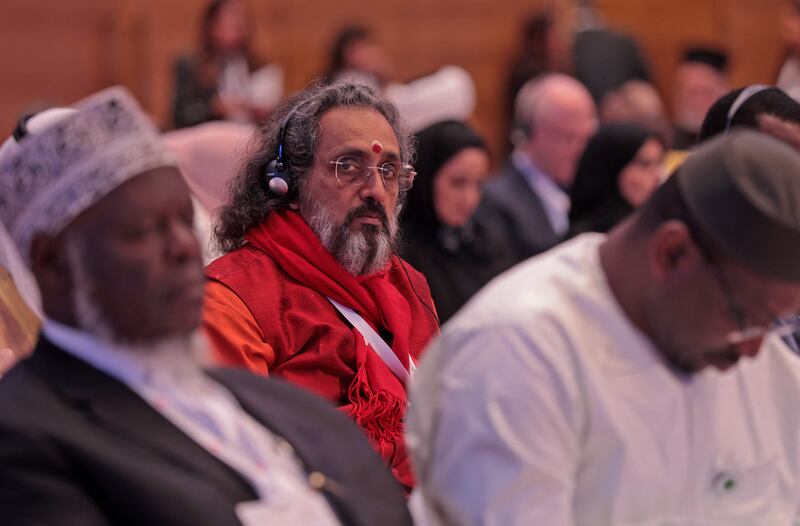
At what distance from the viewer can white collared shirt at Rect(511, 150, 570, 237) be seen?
294 inches

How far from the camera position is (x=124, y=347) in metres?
2.23

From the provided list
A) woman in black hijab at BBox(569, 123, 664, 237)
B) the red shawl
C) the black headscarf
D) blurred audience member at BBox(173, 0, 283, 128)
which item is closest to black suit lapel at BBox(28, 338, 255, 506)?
the red shawl

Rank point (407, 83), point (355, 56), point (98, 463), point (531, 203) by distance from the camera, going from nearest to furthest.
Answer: point (98, 463)
point (531, 203)
point (407, 83)
point (355, 56)

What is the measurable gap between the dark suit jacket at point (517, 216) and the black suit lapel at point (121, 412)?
15.0 ft

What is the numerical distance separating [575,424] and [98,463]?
30.2 inches

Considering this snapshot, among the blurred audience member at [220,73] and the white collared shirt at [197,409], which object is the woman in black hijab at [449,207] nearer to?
the blurred audience member at [220,73]

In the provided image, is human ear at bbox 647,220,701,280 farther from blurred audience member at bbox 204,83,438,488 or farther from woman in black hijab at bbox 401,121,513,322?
woman in black hijab at bbox 401,121,513,322

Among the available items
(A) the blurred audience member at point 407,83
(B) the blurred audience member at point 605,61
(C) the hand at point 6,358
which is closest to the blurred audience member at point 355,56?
(A) the blurred audience member at point 407,83

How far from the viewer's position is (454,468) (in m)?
2.19

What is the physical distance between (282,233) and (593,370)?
1.63 meters

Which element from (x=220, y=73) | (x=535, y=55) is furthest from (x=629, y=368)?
(x=535, y=55)

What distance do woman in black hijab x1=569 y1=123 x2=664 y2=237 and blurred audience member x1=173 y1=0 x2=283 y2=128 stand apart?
220 cm

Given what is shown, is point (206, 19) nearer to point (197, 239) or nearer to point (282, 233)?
point (282, 233)

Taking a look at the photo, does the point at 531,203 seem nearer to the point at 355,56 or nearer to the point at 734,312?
the point at 355,56
